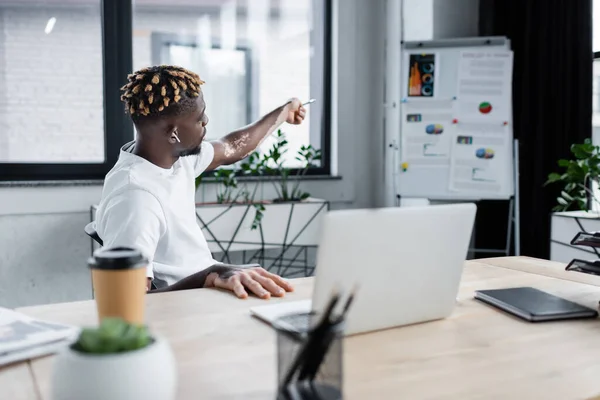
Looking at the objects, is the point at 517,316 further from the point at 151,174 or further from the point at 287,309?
the point at 151,174

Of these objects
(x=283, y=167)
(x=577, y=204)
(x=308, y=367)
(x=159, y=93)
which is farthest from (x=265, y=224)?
(x=308, y=367)

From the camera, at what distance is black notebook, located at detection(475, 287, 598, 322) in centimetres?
114

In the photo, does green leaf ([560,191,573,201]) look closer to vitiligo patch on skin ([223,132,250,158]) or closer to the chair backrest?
vitiligo patch on skin ([223,132,250,158])

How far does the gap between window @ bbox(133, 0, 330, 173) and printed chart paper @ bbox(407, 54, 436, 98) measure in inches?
23.8

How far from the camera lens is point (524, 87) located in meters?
3.62

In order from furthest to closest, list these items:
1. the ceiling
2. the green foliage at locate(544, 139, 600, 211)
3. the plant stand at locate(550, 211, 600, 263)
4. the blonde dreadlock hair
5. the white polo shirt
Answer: the ceiling, the green foliage at locate(544, 139, 600, 211), the plant stand at locate(550, 211, 600, 263), the blonde dreadlock hair, the white polo shirt

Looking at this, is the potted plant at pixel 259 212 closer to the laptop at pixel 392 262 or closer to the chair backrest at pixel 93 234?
the chair backrest at pixel 93 234

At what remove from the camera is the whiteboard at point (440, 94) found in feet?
12.0

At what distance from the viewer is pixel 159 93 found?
1.68 metres

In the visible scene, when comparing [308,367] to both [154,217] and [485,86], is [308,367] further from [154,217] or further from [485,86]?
[485,86]

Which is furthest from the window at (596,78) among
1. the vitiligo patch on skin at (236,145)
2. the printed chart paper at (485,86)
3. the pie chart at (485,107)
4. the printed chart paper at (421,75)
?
the vitiligo patch on skin at (236,145)


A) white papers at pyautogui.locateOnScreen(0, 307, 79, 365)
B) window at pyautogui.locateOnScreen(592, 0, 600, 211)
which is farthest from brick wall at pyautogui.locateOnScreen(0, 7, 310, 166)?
white papers at pyautogui.locateOnScreen(0, 307, 79, 365)

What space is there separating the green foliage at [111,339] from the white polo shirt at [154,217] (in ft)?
2.70

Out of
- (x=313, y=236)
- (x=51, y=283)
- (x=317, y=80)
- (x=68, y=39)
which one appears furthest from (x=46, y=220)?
(x=317, y=80)
